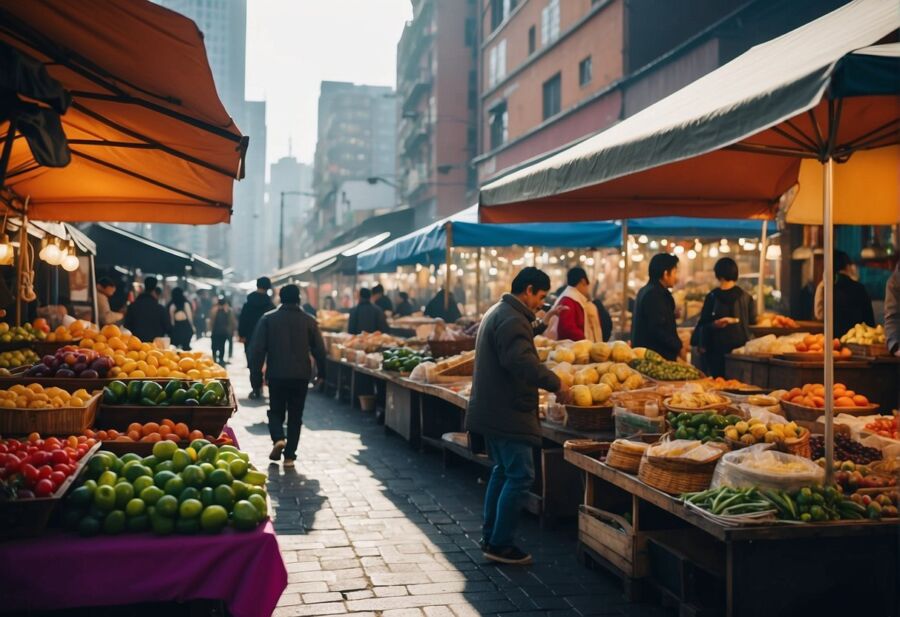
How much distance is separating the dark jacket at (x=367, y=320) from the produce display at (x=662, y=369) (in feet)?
31.3

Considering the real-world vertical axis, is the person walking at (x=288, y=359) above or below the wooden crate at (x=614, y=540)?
above

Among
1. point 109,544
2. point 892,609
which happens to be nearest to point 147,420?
point 109,544

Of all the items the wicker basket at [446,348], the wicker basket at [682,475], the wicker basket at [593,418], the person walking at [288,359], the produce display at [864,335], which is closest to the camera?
the wicker basket at [682,475]

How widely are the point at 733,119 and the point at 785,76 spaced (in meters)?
0.39

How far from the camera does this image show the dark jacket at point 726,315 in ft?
34.0

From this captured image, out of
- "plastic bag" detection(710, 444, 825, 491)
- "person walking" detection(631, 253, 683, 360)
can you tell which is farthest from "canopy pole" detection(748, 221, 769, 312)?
"plastic bag" detection(710, 444, 825, 491)

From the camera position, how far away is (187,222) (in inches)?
357

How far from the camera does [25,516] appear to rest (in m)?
3.97

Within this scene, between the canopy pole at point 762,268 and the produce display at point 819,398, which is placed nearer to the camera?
the produce display at point 819,398

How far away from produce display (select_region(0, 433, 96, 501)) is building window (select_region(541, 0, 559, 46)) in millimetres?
25575

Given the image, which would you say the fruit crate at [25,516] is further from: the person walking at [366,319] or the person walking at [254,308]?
the person walking at [366,319]

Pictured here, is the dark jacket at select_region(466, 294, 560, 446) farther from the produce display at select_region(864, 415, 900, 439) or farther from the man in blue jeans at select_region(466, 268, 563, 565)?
the produce display at select_region(864, 415, 900, 439)

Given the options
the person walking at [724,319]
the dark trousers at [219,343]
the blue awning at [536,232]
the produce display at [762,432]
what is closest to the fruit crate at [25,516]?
A: the produce display at [762,432]

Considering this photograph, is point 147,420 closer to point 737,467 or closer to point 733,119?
point 737,467
